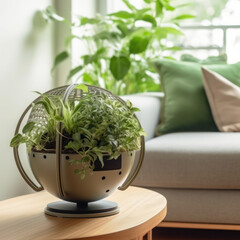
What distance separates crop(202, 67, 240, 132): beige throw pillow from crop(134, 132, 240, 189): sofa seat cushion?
45cm

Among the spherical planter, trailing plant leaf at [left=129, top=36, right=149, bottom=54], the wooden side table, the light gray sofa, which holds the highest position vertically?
trailing plant leaf at [left=129, top=36, right=149, bottom=54]

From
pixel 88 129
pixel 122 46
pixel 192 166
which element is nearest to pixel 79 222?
pixel 88 129

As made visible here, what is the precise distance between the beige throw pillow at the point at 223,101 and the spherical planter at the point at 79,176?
1.48 m

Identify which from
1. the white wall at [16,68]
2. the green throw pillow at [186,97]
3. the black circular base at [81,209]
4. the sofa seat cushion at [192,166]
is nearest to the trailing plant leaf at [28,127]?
the black circular base at [81,209]

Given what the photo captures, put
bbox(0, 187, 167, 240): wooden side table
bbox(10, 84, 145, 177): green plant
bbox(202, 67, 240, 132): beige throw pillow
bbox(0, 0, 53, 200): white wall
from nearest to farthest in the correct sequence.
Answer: bbox(0, 187, 167, 240): wooden side table
bbox(10, 84, 145, 177): green plant
bbox(0, 0, 53, 200): white wall
bbox(202, 67, 240, 132): beige throw pillow

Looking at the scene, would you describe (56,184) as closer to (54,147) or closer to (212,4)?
(54,147)

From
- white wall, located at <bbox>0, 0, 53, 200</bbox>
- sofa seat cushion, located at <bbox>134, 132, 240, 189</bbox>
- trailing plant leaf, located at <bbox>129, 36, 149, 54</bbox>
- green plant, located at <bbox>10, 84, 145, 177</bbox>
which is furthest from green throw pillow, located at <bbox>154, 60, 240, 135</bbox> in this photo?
green plant, located at <bbox>10, 84, 145, 177</bbox>

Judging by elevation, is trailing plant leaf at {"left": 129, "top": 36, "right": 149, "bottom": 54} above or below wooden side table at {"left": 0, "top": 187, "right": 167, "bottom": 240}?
above

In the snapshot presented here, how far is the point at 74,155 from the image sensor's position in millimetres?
1323

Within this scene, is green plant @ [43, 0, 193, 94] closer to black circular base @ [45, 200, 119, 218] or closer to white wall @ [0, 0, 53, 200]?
white wall @ [0, 0, 53, 200]

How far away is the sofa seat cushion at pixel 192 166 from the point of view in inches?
87.8

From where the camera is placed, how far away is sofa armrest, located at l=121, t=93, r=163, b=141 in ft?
8.67

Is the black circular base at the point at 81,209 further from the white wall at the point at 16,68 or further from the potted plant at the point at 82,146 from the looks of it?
the white wall at the point at 16,68

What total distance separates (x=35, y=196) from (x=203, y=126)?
1.45 meters
